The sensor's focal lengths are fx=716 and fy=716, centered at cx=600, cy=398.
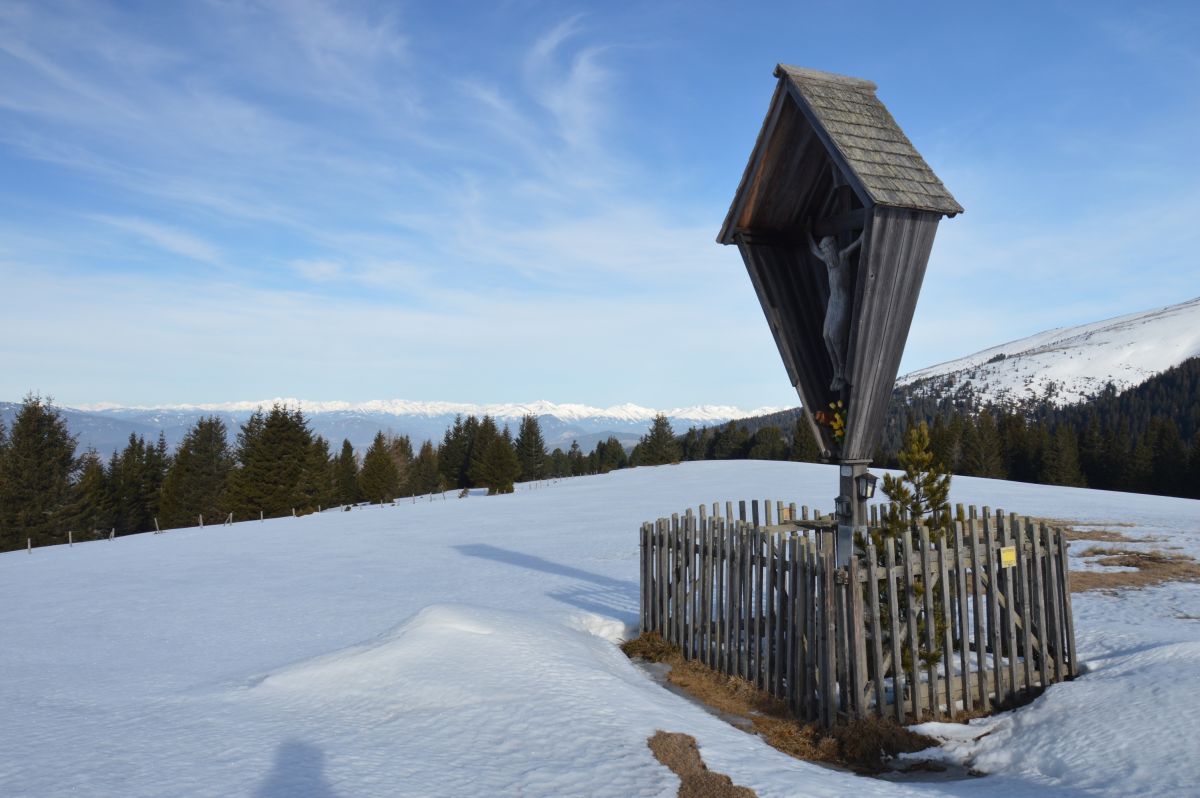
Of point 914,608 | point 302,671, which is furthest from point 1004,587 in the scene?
point 302,671

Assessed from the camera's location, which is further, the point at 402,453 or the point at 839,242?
the point at 402,453

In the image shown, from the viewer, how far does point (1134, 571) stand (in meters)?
13.0

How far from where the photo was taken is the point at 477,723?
5.54 metres

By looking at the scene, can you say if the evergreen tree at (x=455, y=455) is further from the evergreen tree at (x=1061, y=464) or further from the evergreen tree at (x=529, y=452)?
the evergreen tree at (x=1061, y=464)

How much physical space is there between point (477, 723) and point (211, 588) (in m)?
10.9

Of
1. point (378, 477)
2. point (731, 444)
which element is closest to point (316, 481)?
point (378, 477)

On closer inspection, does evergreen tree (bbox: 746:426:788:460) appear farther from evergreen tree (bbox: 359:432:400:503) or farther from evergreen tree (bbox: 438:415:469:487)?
evergreen tree (bbox: 359:432:400:503)

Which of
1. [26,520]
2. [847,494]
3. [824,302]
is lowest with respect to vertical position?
[26,520]

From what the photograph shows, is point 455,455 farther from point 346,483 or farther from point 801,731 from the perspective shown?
point 801,731

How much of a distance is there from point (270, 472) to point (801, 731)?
4788cm

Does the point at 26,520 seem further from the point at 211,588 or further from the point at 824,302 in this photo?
the point at 824,302

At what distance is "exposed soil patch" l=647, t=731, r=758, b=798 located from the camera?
4480mm

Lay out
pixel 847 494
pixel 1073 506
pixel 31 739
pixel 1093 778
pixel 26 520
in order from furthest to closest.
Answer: pixel 26 520 < pixel 1073 506 < pixel 847 494 < pixel 31 739 < pixel 1093 778

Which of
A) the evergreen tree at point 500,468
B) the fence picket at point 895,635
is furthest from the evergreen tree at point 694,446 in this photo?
the fence picket at point 895,635
